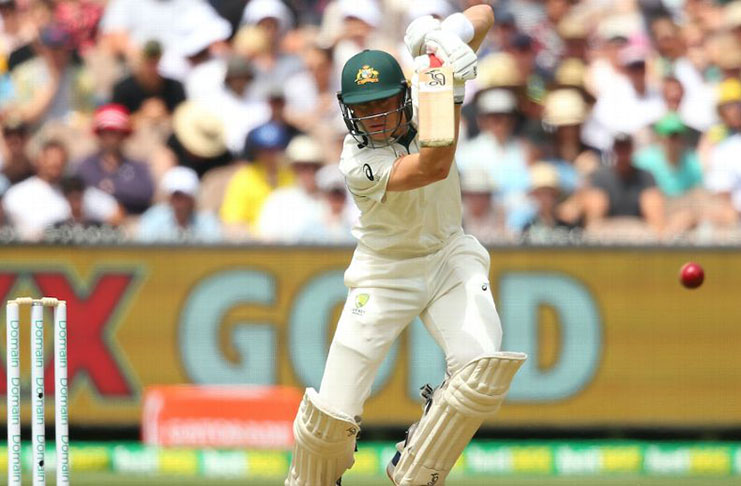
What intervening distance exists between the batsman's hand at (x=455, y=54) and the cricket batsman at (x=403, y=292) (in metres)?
0.02

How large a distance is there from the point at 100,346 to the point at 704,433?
142 inches

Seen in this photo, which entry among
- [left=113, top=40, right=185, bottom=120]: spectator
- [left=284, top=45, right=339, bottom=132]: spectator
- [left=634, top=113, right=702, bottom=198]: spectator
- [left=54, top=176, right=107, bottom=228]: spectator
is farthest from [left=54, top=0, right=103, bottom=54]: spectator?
[left=634, top=113, right=702, bottom=198]: spectator

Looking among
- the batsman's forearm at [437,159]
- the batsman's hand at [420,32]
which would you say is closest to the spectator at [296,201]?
the batsman's hand at [420,32]

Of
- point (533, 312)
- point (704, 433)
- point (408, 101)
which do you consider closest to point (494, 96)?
point (533, 312)

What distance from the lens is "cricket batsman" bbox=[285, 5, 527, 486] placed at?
→ 17.9 ft

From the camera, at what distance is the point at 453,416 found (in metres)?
5.53

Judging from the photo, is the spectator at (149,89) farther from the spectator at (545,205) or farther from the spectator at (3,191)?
the spectator at (545,205)

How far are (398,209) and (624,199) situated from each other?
12.3ft

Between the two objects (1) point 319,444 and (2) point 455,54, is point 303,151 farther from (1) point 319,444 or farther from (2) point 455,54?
(2) point 455,54

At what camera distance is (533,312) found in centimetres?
852

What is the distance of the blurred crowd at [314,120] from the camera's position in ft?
29.6

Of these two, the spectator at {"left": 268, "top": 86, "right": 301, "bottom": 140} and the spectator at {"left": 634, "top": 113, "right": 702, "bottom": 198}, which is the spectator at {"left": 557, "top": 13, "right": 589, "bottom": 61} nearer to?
the spectator at {"left": 634, "top": 113, "right": 702, "bottom": 198}

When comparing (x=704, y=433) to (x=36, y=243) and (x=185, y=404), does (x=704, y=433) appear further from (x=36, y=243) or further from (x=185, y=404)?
(x=36, y=243)

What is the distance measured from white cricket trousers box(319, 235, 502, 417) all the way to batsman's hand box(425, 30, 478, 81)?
0.85 m
